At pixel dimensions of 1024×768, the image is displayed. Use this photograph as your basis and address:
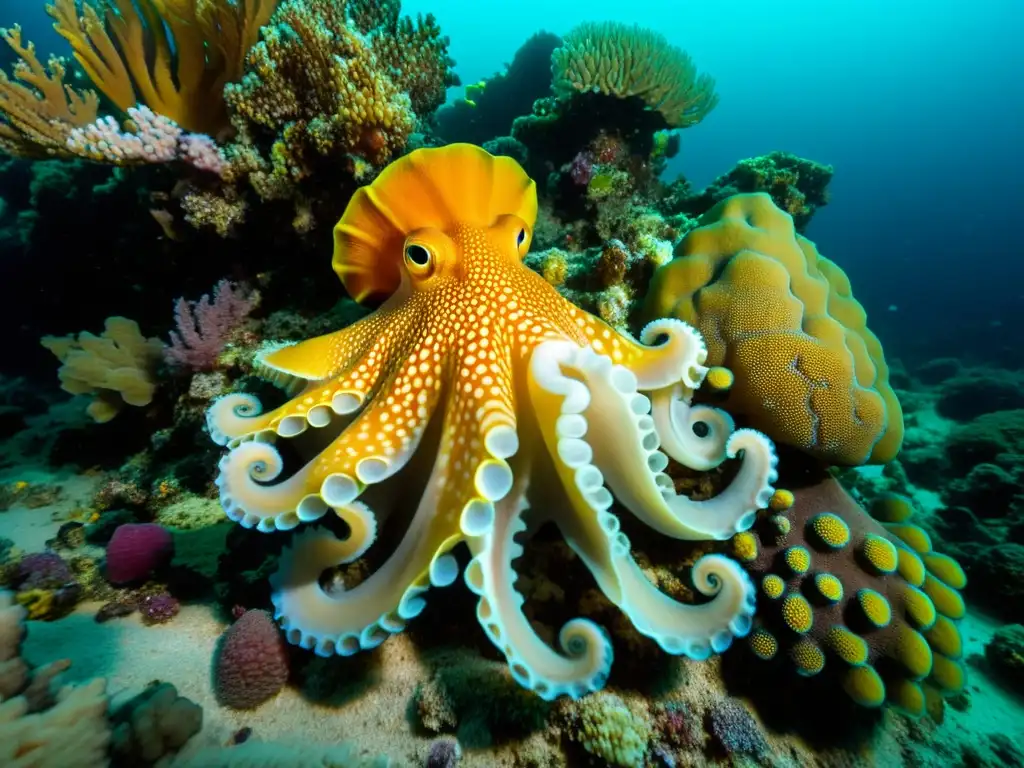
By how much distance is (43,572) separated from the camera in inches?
161

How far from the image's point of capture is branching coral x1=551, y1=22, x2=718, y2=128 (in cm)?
771

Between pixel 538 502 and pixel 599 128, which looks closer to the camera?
pixel 538 502

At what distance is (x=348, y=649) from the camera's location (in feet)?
7.86

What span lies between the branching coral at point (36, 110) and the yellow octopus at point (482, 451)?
12.7 ft

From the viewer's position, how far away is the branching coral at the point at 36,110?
4660 millimetres

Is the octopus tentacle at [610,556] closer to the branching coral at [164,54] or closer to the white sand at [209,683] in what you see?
the white sand at [209,683]

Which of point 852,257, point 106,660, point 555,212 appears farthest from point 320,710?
point 852,257

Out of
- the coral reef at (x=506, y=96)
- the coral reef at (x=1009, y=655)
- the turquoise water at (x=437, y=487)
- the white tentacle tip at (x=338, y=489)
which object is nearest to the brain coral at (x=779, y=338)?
the turquoise water at (x=437, y=487)

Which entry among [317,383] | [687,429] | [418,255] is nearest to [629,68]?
[418,255]

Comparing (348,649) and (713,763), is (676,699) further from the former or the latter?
(348,649)

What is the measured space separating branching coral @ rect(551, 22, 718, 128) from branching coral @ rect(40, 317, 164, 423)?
7.11 m

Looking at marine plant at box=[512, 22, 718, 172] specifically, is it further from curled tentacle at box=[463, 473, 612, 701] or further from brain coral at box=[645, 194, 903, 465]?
curled tentacle at box=[463, 473, 612, 701]

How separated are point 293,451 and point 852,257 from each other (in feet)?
250

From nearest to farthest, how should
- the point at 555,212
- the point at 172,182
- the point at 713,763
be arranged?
1. the point at 713,763
2. the point at 172,182
3. the point at 555,212
